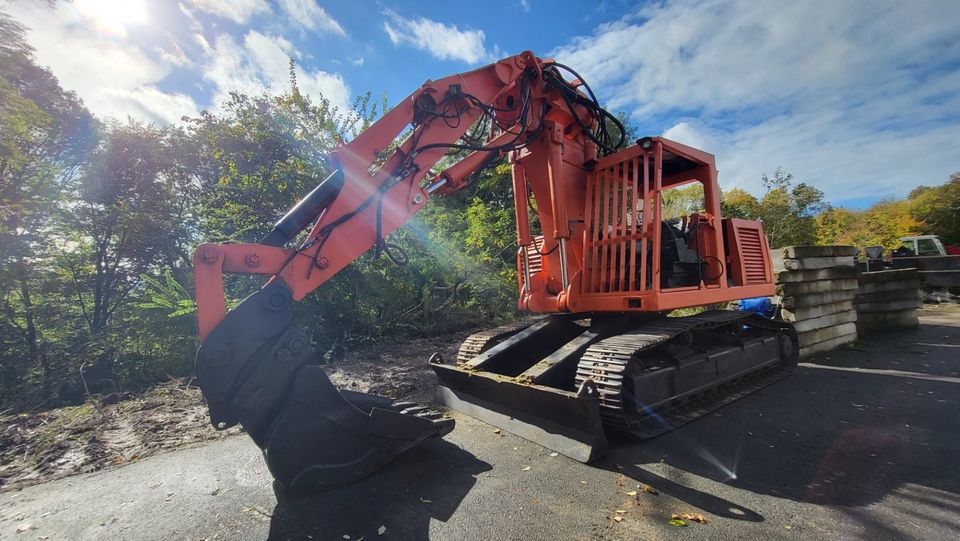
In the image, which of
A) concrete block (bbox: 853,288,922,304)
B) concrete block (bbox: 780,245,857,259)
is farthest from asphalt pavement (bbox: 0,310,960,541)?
concrete block (bbox: 853,288,922,304)

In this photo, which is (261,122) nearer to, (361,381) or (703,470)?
(361,381)

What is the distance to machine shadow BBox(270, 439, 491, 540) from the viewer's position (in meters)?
2.19

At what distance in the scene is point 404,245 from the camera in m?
8.62

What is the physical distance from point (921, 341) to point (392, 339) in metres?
9.03

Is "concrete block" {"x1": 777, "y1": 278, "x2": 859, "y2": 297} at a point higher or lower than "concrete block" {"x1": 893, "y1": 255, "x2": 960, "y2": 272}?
lower

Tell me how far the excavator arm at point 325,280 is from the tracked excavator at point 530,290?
1 cm

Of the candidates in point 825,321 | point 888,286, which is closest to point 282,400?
point 825,321

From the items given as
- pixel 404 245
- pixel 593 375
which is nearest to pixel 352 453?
pixel 593 375

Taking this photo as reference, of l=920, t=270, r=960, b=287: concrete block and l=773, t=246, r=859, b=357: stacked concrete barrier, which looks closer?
l=773, t=246, r=859, b=357: stacked concrete barrier

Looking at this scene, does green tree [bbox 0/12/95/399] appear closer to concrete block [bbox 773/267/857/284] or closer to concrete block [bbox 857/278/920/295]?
concrete block [bbox 773/267/857/284]

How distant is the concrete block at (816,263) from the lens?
6.09 metres

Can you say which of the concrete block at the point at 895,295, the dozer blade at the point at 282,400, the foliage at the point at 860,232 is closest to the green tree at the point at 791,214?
the foliage at the point at 860,232

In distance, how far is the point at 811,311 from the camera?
6203 millimetres

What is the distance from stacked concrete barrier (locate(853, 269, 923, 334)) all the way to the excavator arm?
8.00 meters
